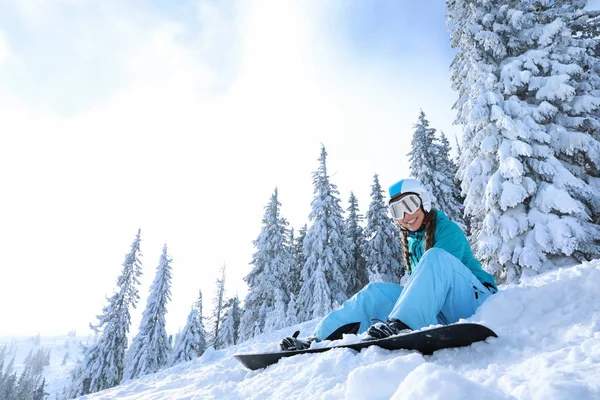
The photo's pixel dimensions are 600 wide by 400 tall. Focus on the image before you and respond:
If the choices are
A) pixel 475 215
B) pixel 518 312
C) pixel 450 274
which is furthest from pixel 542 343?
pixel 475 215

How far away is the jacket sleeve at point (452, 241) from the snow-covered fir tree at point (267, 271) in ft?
69.3

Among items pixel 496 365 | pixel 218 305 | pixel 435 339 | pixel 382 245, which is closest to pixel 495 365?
pixel 496 365

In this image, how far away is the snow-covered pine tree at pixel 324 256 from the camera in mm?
22234

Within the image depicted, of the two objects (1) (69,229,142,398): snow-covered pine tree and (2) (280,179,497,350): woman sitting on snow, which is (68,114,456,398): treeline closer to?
(1) (69,229,142,398): snow-covered pine tree

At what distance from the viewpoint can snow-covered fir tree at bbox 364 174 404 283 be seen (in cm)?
2428

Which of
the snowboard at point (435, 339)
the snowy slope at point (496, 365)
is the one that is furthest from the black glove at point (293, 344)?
the snowboard at point (435, 339)

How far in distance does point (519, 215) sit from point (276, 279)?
18307 mm

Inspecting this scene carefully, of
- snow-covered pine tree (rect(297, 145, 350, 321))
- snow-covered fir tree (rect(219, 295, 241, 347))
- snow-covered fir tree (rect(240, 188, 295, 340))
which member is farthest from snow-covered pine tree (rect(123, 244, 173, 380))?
snow-covered pine tree (rect(297, 145, 350, 321))

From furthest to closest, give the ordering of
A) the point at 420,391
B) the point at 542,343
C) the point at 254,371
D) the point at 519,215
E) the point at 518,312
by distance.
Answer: the point at 519,215 < the point at 254,371 < the point at 518,312 < the point at 542,343 < the point at 420,391

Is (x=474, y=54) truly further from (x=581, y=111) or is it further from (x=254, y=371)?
(x=254, y=371)

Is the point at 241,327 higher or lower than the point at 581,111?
lower

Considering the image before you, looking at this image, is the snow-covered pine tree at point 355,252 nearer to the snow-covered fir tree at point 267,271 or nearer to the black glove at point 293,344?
the snow-covered fir tree at point 267,271

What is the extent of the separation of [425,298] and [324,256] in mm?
21525

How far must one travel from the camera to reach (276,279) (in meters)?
25.0
